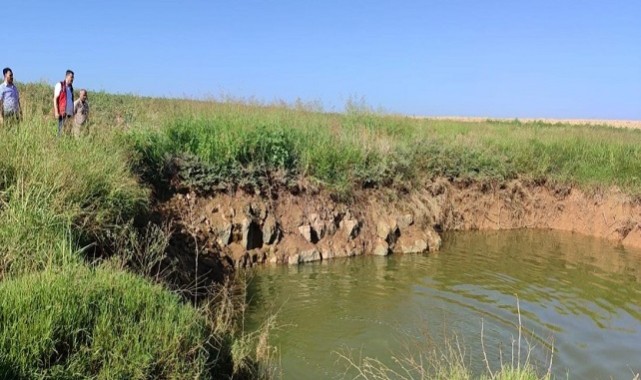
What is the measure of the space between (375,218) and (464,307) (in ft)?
13.4

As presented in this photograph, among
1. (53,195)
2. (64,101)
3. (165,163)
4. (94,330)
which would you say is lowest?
(94,330)

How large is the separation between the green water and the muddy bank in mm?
555

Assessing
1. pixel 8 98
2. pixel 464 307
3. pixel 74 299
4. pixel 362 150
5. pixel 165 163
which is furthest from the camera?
pixel 362 150

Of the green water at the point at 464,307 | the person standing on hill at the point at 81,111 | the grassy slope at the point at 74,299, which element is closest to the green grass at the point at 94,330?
the grassy slope at the point at 74,299

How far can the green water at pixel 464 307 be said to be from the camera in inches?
268

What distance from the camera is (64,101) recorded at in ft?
33.0

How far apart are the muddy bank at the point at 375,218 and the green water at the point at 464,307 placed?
1.82ft

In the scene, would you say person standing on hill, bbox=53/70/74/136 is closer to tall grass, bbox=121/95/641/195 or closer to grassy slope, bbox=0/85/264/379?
tall grass, bbox=121/95/641/195

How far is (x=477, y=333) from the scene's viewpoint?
24.7 feet

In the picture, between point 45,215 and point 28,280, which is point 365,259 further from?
point 28,280

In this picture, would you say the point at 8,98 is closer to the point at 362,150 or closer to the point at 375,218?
the point at 362,150

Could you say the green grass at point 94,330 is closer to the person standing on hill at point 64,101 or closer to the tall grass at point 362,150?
the tall grass at point 362,150

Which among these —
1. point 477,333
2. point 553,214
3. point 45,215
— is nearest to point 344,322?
point 477,333

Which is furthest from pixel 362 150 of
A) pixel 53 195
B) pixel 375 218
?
pixel 53 195
